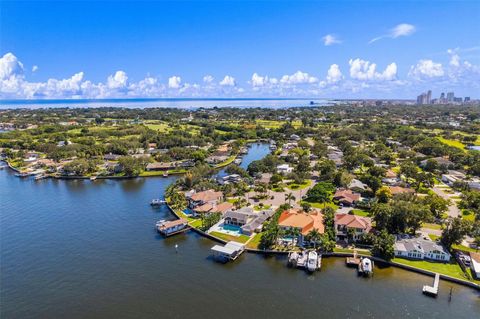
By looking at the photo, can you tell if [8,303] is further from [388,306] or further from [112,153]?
[112,153]

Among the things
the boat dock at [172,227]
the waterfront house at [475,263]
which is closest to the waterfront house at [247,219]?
the boat dock at [172,227]

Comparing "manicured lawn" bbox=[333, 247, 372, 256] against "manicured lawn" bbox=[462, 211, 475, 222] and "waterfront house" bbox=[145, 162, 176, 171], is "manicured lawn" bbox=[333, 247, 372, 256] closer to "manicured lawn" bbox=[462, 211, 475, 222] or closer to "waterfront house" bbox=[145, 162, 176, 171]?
"manicured lawn" bbox=[462, 211, 475, 222]

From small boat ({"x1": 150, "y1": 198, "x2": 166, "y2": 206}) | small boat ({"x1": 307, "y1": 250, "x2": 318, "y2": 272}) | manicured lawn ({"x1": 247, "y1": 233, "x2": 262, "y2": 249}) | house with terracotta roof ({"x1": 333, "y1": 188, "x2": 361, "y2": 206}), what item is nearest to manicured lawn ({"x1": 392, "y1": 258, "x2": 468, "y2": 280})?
small boat ({"x1": 307, "y1": 250, "x2": 318, "y2": 272})

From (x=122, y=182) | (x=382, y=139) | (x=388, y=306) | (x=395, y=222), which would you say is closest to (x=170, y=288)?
(x=388, y=306)

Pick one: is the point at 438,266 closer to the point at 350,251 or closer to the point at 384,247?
the point at 384,247

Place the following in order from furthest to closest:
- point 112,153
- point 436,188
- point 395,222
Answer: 1. point 112,153
2. point 436,188
3. point 395,222

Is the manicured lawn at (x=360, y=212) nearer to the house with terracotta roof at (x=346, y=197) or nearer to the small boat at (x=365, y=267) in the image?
the house with terracotta roof at (x=346, y=197)
